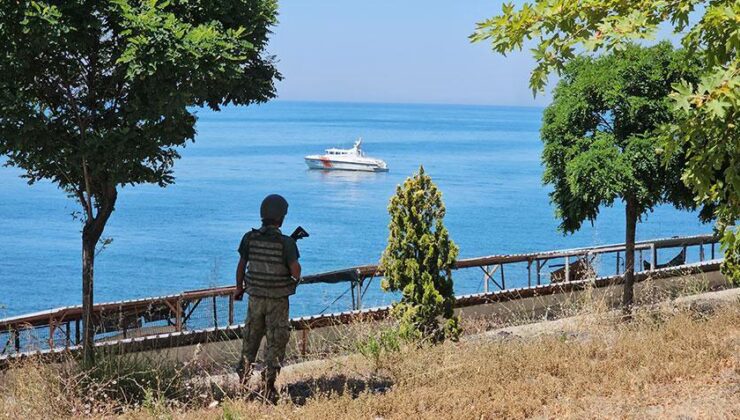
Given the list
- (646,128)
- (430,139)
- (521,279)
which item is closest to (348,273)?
(646,128)

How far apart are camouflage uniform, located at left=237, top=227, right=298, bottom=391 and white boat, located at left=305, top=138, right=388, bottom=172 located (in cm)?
11446

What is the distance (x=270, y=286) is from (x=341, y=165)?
118851mm

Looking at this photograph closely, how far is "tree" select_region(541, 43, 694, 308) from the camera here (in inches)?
642

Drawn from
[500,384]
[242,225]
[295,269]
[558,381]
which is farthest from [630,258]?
[242,225]

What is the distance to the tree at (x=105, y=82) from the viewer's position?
771 cm

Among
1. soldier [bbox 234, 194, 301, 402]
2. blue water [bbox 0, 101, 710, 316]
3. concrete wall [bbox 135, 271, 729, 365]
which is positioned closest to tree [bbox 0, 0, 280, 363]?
soldier [bbox 234, 194, 301, 402]

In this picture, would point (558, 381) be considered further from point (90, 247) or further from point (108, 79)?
point (108, 79)

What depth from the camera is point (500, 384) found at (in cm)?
736

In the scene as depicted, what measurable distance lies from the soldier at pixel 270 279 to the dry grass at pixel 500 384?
36 cm

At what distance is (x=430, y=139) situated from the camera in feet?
629

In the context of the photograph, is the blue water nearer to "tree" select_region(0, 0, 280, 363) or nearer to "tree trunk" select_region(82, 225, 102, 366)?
"tree trunk" select_region(82, 225, 102, 366)

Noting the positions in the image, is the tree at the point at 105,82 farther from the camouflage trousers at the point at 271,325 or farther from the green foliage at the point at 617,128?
the green foliage at the point at 617,128

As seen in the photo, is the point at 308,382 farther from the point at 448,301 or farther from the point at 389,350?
the point at 448,301

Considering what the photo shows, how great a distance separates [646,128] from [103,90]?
11304 mm
